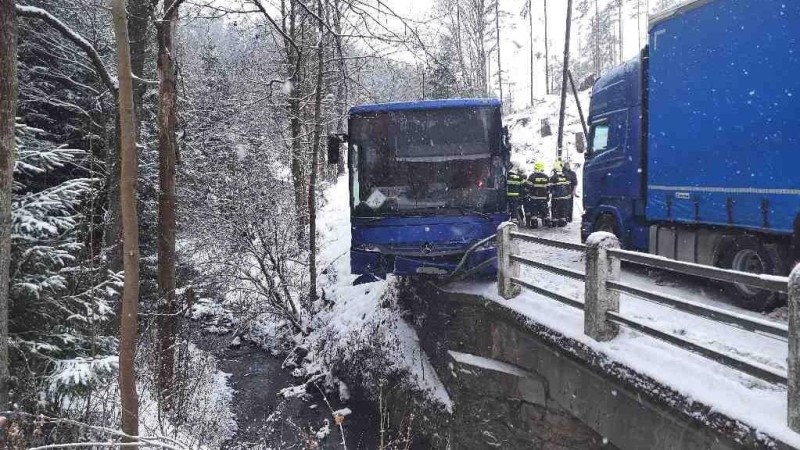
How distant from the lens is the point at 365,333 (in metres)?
10.2

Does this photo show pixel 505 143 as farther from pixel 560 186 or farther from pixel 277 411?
pixel 560 186

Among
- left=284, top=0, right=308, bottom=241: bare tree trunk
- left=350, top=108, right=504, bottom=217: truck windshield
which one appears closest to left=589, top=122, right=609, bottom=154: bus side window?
left=350, top=108, right=504, bottom=217: truck windshield

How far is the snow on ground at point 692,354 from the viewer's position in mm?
3332

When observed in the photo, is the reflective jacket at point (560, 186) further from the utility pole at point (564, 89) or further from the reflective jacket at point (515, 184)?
the utility pole at point (564, 89)

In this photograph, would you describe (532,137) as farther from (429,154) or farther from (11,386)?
(11,386)

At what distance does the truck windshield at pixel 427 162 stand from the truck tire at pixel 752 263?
3.10m

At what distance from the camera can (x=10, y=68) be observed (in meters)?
4.73

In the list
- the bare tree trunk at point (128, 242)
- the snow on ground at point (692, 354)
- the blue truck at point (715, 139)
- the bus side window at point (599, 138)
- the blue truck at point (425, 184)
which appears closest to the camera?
the snow on ground at point (692, 354)

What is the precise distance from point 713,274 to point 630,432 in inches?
57.1

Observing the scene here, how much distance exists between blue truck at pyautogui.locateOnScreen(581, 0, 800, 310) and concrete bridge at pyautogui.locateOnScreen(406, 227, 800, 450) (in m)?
2.23

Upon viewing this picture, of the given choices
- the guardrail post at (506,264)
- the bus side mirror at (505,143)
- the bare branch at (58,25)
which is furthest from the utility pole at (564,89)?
the bare branch at (58,25)

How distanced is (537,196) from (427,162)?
6.76 m

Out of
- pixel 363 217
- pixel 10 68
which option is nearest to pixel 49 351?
pixel 10 68

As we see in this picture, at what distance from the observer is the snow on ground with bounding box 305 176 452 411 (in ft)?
28.4
